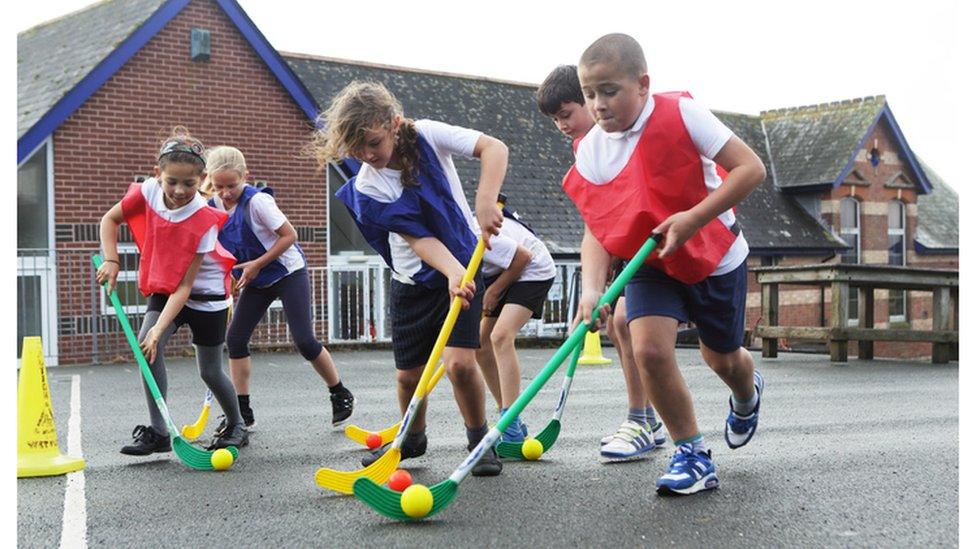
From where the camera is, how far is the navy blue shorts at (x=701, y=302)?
179 inches

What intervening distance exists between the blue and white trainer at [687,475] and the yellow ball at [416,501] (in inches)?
39.4

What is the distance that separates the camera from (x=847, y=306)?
1319 cm

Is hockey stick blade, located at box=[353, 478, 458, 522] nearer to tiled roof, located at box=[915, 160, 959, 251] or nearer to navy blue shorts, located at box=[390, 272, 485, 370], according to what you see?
navy blue shorts, located at box=[390, 272, 485, 370]

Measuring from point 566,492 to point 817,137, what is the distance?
2652cm

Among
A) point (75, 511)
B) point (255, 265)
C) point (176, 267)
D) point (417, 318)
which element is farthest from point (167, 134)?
point (75, 511)

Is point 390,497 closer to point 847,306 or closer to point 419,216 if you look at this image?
point 419,216

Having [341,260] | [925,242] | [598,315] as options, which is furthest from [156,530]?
[925,242]

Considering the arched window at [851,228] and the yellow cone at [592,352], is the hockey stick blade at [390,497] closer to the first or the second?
the yellow cone at [592,352]

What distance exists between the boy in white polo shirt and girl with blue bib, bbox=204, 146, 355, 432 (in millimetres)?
1430

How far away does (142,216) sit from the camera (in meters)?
5.93

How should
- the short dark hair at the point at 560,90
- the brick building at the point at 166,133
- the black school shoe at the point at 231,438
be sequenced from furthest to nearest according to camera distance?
the brick building at the point at 166,133, the black school shoe at the point at 231,438, the short dark hair at the point at 560,90

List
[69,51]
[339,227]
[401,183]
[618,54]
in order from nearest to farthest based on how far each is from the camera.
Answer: [618,54] < [401,183] < [69,51] < [339,227]

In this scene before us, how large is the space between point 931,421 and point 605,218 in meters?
3.68

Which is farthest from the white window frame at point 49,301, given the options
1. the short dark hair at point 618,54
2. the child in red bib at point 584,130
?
the short dark hair at point 618,54
